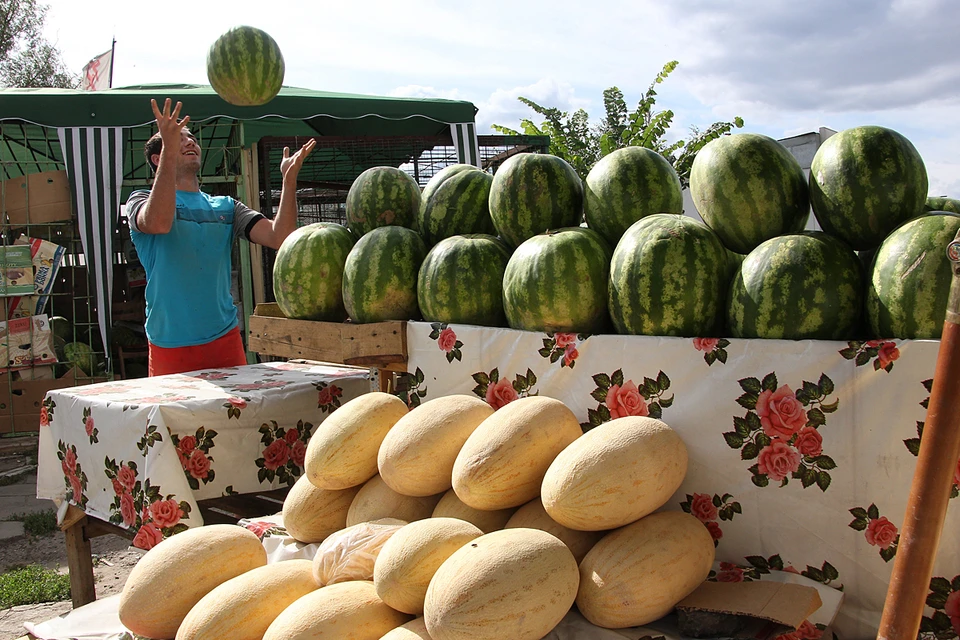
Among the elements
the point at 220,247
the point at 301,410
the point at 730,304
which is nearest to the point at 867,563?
the point at 730,304

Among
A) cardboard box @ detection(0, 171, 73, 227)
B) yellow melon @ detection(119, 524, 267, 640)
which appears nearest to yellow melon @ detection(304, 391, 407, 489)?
yellow melon @ detection(119, 524, 267, 640)

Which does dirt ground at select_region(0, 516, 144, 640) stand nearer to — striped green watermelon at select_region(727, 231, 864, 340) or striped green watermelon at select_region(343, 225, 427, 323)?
striped green watermelon at select_region(343, 225, 427, 323)

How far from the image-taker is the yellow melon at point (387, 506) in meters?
1.83

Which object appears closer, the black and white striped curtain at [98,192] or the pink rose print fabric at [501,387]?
the pink rose print fabric at [501,387]

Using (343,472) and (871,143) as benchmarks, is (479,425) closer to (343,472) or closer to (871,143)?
(343,472)

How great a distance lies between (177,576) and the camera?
5.49 ft

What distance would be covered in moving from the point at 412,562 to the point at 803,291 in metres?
1.04

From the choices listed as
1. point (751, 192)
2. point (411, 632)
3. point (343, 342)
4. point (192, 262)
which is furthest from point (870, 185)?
point (192, 262)

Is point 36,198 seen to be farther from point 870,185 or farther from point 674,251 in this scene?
point 870,185

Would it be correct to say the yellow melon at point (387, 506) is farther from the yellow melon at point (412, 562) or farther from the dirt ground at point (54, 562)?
the dirt ground at point (54, 562)

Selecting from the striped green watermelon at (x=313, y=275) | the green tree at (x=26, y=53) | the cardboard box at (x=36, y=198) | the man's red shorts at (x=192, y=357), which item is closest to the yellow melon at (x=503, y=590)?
the striped green watermelon at (x=313, y=275)

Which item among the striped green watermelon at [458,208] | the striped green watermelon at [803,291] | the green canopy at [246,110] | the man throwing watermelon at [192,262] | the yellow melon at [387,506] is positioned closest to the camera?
the striped green watermelon at [803,291]

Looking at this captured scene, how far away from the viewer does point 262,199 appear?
330 inches

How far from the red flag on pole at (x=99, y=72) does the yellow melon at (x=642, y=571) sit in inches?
379
